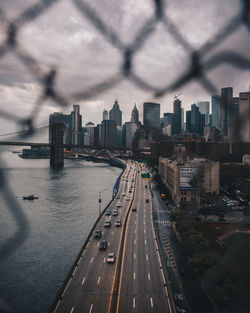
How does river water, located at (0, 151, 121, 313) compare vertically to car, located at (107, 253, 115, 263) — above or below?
below

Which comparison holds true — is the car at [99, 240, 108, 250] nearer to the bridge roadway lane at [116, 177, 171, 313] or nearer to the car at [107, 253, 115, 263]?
the car at [107, 253, 115, 263]

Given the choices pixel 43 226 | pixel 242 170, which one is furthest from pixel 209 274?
pixel 242 170

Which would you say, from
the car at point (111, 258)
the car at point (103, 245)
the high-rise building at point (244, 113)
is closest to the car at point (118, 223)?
the car at point (103, 245)

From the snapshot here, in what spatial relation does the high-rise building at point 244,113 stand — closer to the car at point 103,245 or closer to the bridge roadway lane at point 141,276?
the bridge roadway lane at point 141,276

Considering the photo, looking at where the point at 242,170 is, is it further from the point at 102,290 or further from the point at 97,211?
the point at 102,290

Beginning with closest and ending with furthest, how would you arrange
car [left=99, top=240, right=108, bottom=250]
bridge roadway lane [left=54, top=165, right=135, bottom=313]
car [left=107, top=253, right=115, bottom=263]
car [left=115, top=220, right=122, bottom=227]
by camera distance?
bridge roadway lane [left=54, top=165, right=135, bottom=313]
car [left=107, top=253, right=115, bottom=263]
car [left=99, top=240, right=108, bottom=250]
car [left=115, top=220, right=122, bottom=227]

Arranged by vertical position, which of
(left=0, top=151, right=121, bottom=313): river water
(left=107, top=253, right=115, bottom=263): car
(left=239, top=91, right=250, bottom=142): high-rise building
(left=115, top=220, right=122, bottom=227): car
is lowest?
(left=0, top=151, right=121, bottom=313): river water

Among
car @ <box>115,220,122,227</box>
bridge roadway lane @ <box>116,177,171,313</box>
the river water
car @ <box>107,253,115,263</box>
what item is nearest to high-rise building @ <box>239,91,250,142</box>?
the river water

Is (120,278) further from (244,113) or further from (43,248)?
(244,113)
